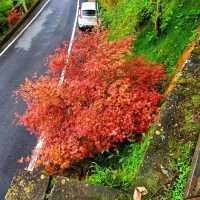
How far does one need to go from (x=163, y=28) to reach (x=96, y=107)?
18.7ft

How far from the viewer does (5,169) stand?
39.4 ft

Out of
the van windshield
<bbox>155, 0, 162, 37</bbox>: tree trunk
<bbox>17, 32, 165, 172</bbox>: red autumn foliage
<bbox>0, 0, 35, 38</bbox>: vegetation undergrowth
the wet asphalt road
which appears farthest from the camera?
<bbox>0, 0, 35, 38</bbox>: vegetation undergrowth

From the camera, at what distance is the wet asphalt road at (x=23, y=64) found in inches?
502

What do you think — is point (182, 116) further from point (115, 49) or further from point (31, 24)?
point (31, 24)

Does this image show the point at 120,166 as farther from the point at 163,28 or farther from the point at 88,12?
the point at 88,12

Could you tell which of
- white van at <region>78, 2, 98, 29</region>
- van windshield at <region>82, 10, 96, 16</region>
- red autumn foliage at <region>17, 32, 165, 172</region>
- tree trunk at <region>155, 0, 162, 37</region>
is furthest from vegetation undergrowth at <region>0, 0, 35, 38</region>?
red autumn foliage at <region>17, 32, 165, 172</region>

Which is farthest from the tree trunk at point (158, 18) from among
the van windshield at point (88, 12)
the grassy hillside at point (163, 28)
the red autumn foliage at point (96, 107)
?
the van windshield at point (88, 12)

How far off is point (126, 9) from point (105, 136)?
34.5 feet

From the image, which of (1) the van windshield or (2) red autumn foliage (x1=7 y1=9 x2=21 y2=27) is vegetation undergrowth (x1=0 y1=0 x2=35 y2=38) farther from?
(1) the van windshield

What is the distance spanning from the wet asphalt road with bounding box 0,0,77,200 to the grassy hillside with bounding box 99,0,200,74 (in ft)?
15.5

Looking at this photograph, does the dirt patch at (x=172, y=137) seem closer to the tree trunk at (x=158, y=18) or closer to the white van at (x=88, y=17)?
the tree trunk at (x=158, y=18)

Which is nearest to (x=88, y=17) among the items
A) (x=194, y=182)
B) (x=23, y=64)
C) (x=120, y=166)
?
(x=23, y=64)

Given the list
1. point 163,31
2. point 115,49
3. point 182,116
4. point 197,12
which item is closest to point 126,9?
point 163,31

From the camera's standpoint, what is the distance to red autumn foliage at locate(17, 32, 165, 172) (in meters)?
9.16
